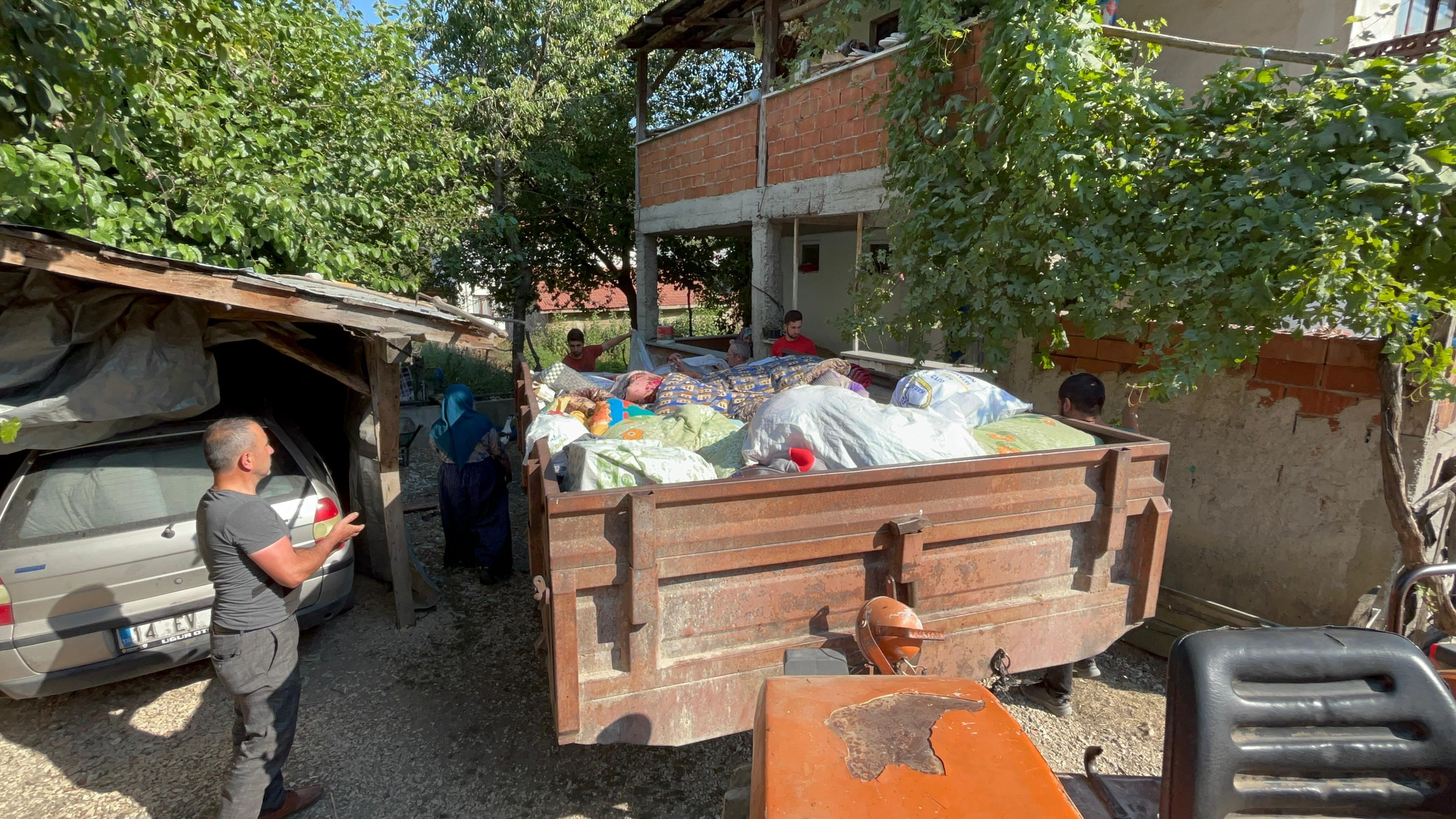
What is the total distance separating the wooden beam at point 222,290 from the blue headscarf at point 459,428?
130 cm

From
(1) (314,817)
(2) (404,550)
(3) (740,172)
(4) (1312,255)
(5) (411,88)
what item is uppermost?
(5) (411,88)

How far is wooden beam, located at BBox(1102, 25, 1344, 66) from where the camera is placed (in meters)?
3.47

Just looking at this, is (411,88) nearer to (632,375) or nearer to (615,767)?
(632,375)

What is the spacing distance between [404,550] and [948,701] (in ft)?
12.8

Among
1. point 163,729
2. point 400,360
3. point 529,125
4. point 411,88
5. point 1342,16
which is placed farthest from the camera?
point 529,125

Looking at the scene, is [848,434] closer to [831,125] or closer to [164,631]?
[164,631]

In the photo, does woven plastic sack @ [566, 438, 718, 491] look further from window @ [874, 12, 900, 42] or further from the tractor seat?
window @ [874, 12, 900, 42]

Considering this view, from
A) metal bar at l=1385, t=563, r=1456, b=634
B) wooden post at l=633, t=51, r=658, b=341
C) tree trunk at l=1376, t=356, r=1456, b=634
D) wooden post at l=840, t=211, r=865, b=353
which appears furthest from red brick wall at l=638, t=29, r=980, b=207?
metal bar at l=1385, t=563, r=1456, b=634

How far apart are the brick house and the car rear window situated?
14.9 ft

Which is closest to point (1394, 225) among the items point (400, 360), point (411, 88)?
point (400, 360)

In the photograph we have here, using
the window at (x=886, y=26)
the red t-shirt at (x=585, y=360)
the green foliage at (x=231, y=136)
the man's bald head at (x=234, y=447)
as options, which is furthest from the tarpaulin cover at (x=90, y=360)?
the window at (x=886, y=26)

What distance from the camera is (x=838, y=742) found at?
1.37 metres

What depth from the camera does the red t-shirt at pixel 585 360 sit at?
7.01m

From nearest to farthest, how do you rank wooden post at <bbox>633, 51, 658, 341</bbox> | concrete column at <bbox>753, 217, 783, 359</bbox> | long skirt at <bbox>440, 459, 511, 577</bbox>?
1. long skirt at <bbox>440, 459, 511, 577</bbox>
2. concrete column at <bbox>753, 217, 783, 359</bbox>
3. wooden post at <bbox>633, 51, 658, 341</bbox>
